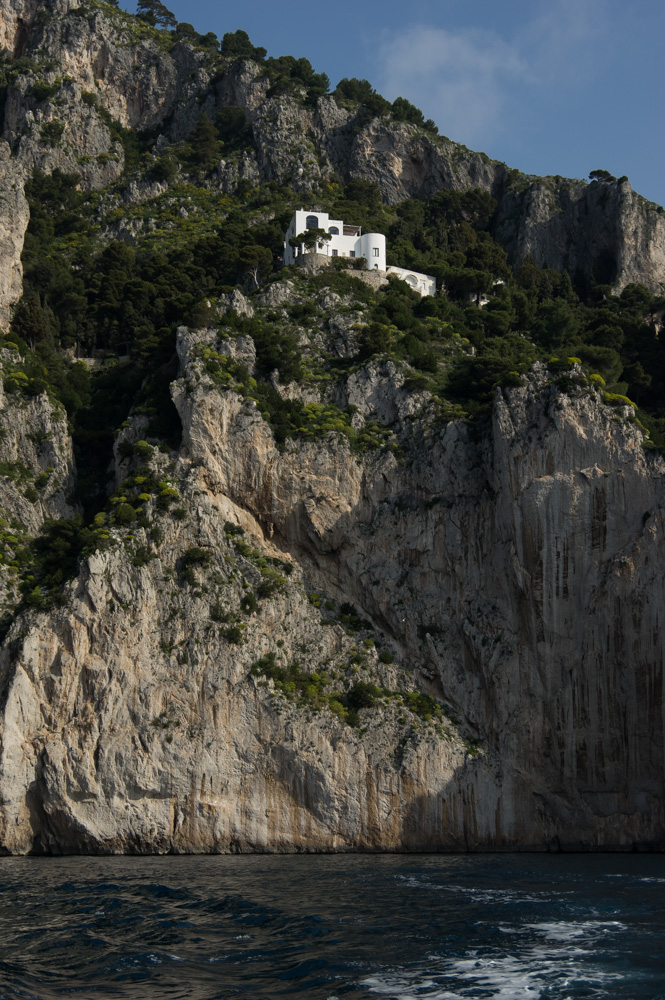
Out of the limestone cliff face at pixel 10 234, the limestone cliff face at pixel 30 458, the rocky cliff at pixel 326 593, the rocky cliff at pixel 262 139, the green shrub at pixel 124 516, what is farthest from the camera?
the rocky cliff at pixel 262 139

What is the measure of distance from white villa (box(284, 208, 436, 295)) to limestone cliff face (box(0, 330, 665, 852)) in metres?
25.8

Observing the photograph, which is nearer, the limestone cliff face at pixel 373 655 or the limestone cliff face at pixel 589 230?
the limestone cliff face at pixel 373 655

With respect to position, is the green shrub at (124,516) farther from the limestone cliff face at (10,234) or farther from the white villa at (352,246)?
the white villa at (352,246)

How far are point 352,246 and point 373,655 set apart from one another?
39.2 m

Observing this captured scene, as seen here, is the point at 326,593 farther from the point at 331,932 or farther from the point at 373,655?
the point at 331,932

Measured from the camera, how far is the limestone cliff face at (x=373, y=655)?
4534cm

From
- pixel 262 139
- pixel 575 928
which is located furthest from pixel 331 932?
pixel 262 139

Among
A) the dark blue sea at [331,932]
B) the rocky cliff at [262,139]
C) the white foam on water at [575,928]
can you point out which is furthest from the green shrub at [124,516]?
the rocky cliff at [262,139]

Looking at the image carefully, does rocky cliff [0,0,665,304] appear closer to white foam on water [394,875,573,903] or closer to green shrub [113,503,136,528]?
green shrub [113,503,136,528]

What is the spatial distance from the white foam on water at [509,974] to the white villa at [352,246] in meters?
58.5

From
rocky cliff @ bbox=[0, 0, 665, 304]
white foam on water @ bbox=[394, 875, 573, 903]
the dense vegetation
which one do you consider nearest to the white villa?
the dense vegetation

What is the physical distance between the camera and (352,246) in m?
79.4

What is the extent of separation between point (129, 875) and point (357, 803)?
1276 cm

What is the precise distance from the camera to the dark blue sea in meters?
21.6
